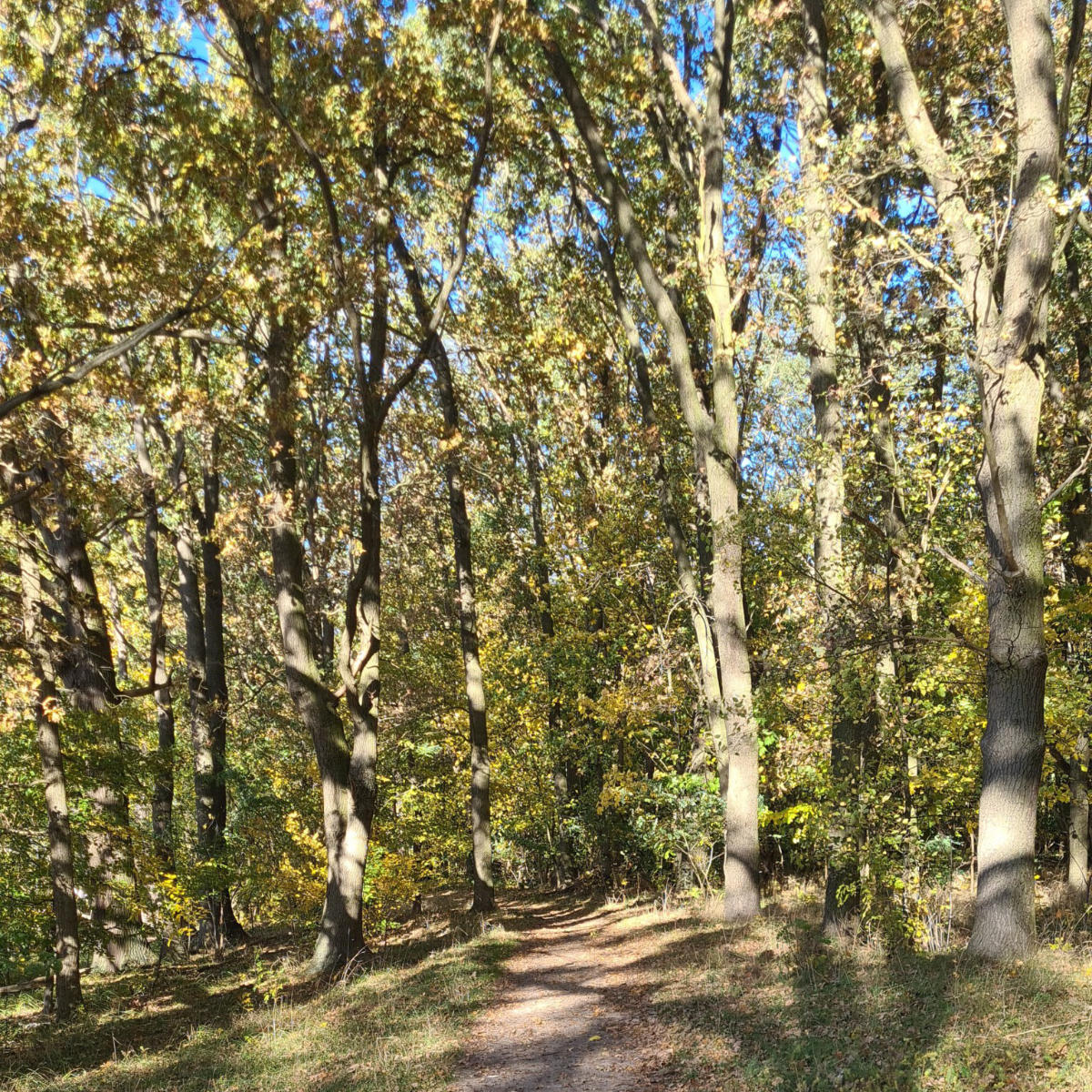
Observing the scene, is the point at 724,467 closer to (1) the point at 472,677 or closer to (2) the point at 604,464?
(1) the point at 472,677

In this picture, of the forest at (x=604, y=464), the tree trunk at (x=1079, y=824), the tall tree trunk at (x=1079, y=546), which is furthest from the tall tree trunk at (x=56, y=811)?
the tree trunk at (x=1079, y=824)

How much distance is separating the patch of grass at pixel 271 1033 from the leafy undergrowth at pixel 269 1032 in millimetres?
19

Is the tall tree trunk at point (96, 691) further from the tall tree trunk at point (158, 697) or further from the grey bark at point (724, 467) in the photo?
the grey bark at point (724, 467)

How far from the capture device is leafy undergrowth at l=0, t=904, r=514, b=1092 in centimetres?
684

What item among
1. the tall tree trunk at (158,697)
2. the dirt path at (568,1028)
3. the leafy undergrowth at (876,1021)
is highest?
the tall tree trunk at (158,697)

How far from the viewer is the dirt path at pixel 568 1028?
642 cm

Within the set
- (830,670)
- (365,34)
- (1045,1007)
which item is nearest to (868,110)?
(365,34)

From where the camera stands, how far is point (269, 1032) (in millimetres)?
8172

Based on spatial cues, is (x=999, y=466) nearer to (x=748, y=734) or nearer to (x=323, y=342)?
(x=748, y=734)

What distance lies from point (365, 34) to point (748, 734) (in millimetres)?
9541

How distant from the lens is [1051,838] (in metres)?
18.3

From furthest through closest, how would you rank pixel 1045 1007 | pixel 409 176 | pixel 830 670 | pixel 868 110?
pixel 409 176 < pixel 868 110 < pixel 830 670 < pixel 1045 1007

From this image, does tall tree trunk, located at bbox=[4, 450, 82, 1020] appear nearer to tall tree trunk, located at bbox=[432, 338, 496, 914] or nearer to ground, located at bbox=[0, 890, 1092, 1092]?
ground, located at bbox=[0, 890, 1092, 1092]

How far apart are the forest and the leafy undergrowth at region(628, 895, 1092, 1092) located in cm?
6
